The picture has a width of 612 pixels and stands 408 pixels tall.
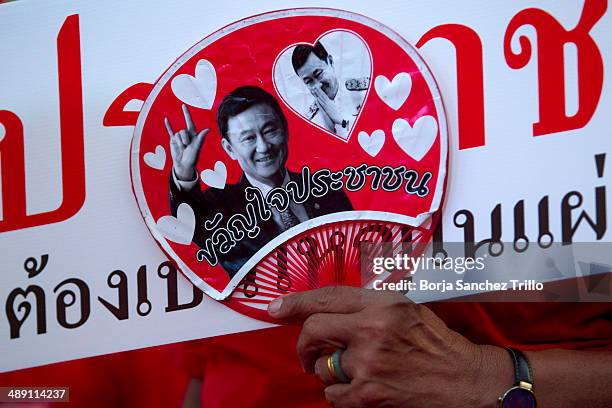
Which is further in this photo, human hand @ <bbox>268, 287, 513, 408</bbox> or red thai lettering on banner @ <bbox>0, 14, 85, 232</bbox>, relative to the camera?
red thai lettering on banner @ <bbox>0, 14, 85, 232</bbox>

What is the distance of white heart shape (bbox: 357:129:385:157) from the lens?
36.1 inches

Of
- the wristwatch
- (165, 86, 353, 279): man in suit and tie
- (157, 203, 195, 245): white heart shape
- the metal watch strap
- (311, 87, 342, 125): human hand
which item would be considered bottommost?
the wristwatch

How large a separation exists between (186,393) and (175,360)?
0.17ft

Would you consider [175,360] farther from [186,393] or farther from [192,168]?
[192,168]

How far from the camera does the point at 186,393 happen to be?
3.15 ft

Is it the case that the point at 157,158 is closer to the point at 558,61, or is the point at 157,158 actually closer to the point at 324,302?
the point at 324,302

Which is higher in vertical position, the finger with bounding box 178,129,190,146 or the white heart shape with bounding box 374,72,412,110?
the white heart shape with bounding box 374,72,412,110

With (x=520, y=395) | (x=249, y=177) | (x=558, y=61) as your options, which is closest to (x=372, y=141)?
(x=249, y=177)

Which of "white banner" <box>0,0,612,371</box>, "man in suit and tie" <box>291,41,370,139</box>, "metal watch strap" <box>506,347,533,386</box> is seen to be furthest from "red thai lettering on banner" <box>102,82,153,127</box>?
"metal watch strap" <box>506,347,533,386</box>

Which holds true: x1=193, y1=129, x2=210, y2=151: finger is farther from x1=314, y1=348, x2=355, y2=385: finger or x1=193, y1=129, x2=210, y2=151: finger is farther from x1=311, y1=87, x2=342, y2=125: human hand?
x1=314, y1=348, x2=355, y2=385: finger

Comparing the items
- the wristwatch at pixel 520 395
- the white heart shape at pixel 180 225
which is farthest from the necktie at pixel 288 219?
the wristwatch at pixel 520 395

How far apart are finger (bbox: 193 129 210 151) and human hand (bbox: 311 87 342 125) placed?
16 centimetres

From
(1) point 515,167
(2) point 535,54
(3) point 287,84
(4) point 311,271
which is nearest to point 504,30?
(2) point 535,54

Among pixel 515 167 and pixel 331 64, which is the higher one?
pixel 331 64
